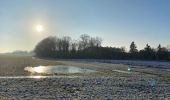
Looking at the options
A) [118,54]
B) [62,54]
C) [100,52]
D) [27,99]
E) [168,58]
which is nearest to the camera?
[27,99]

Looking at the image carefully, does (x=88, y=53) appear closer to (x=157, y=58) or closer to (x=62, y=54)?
(x=62, y=54)

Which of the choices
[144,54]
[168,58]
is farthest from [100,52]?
[168,58]

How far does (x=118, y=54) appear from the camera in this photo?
5871 inches

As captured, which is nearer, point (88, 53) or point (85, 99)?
point (85, 99)

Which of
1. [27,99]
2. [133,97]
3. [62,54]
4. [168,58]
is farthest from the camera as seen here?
[62,54]

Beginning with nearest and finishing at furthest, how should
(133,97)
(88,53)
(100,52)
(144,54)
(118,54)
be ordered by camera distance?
(133,97)
(144,54)
(118,54)
(100,52)
(88,53)

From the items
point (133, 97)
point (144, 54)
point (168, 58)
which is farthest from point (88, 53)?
point (133, 97)

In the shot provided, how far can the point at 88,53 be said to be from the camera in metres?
176

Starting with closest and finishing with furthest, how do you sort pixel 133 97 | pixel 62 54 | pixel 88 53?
pixel 133 97 → pixel 88 53 → pixel 62 54

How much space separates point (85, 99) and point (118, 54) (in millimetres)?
133263

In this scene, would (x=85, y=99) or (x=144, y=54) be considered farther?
(x=144, y=54)

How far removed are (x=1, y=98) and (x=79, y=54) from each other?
165567mm

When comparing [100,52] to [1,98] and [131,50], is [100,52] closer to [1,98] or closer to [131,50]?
[131,50]

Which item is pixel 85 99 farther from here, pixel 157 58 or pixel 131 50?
pixel 131 50
